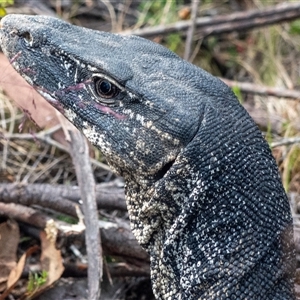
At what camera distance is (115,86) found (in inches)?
101

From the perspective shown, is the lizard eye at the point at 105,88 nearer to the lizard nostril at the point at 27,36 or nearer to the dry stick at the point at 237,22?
the lizard nostril at the point at 27,36

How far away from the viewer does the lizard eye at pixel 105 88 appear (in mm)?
2580

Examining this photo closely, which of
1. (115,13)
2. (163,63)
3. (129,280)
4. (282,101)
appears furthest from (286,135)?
(115,13)

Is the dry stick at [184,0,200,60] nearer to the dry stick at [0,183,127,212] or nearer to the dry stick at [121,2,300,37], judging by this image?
the dry stick at [121,2,300,37]

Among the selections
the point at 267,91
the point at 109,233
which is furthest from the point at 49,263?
the point at 267,91

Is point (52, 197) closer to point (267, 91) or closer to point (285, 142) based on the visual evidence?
point (285, 142)

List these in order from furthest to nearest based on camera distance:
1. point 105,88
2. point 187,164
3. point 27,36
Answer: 1. point 27,36
2. point 105,88
3. point 187,164

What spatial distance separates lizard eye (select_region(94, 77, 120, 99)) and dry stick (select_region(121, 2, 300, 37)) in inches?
109

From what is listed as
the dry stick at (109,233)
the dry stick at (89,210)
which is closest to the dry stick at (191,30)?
the dry stick at (89,210)

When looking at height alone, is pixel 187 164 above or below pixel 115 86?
below

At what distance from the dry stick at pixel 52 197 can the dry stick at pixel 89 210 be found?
0.81 feet

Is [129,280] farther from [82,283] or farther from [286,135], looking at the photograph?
[286,135]

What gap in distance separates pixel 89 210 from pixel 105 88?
0.87 m

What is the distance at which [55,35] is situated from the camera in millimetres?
2717
